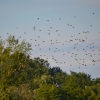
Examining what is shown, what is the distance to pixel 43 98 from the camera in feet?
303

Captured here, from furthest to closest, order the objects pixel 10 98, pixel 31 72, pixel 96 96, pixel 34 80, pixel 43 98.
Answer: pixel 31 72, pixel 34 80, pixel 96 96, pixel 43 98, pixel 10 98

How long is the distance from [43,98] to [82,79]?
3398 inches

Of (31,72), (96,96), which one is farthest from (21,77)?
(31,72)

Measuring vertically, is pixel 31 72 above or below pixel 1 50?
above

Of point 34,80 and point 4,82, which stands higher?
point 34,80

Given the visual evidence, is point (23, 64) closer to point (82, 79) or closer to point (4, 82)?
point (4, 82)

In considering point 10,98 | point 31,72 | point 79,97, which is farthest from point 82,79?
point 10,98

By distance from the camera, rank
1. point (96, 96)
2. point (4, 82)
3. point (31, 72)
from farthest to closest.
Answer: point (31, 72), point (96, 96), point (4, 82)

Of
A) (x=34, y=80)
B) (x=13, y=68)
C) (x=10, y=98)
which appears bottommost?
(x=10, y=98)

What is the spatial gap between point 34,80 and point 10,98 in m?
73.0

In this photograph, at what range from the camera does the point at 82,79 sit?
6964 inches

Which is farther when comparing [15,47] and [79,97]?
[79,97]

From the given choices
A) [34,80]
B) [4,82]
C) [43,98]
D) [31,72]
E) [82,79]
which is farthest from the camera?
[82,79]

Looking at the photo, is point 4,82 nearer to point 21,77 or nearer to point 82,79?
point 21,77
